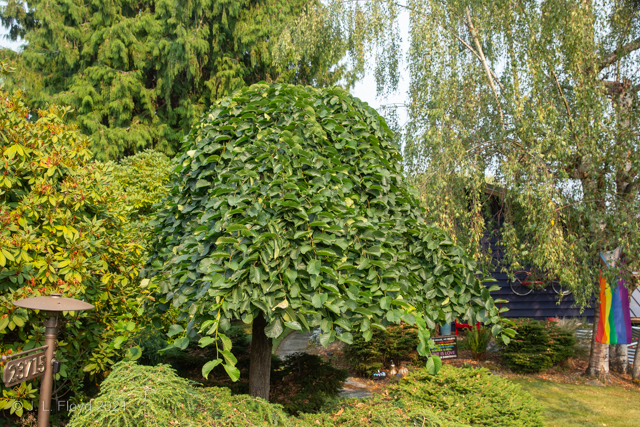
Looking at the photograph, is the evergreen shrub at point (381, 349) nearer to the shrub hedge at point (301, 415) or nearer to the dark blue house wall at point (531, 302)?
the shrub hedge at point (301, 415)

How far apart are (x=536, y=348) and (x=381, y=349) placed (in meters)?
3.09

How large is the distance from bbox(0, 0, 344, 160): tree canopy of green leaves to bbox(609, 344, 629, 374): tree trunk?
30.0ft

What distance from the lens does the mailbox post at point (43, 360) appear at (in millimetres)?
2525

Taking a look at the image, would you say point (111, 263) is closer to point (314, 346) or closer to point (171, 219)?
point (171, 219)

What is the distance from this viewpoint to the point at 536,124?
21.6 ft

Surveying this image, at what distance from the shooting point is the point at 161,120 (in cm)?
1266

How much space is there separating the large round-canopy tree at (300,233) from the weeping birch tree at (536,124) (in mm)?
3242

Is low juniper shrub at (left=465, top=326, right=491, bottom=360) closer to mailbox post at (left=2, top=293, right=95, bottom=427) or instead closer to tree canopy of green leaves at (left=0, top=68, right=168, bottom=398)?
tree canopy of green leaves at (left=0, top=68, right=168, bottom=398)

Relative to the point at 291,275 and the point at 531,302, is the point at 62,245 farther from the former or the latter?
the point at 531,302

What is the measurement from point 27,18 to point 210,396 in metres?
15.6

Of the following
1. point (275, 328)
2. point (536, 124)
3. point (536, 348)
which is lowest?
point (536, 348)

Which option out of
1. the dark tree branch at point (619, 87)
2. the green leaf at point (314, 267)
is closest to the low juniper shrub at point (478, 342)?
the dark tree branch at point (619, 87)

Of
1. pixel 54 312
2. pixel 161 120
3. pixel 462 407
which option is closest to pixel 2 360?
pixel 54 312

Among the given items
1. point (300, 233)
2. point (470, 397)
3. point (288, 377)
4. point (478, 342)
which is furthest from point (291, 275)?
point (478, 342)
